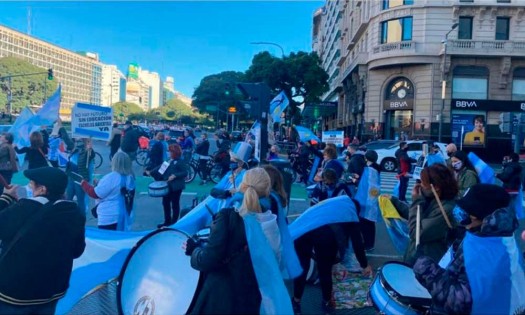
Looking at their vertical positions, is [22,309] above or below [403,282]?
below

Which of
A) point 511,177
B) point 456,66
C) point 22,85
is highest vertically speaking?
point 22,85

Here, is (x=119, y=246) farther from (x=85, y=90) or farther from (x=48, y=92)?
(x=85, y=90)

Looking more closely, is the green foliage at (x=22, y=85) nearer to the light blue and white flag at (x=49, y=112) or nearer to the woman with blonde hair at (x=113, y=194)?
the light blue and white flag at (x=49, y=112)

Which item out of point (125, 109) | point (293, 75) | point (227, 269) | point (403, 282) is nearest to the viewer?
point (227, 269)

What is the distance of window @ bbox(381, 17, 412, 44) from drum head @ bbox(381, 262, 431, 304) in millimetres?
35406

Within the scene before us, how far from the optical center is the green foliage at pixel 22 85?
85.3 metres

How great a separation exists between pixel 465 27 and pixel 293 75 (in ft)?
55.8

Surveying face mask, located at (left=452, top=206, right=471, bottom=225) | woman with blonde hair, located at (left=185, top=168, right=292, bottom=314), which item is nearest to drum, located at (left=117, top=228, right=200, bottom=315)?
woman with blonde hair, located at (left=185, top=168, right=292, bottom=314)

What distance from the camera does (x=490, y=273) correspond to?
8.61ft

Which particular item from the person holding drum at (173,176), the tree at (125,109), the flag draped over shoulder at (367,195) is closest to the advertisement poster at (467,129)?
the flag draped over shoulder at (367,195)

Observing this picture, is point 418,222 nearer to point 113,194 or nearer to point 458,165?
point 458,165

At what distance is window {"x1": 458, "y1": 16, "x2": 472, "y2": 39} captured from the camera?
3525cm

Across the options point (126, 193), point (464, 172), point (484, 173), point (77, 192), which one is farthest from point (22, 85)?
point (484, 173)

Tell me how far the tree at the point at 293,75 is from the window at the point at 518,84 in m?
18.5
